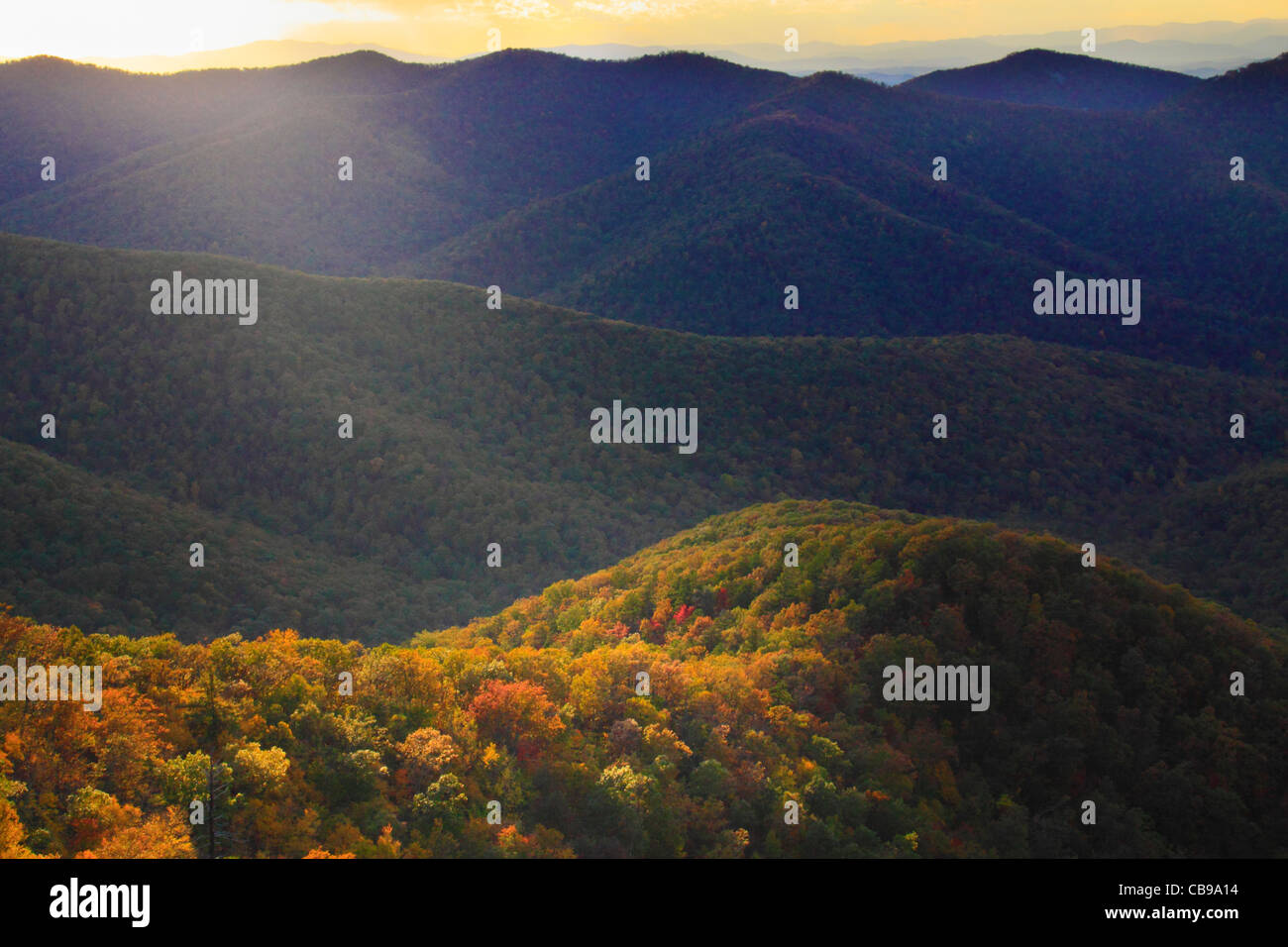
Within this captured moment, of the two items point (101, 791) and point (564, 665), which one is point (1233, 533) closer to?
point (564, 665)

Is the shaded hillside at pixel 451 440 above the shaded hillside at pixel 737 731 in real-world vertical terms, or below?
above

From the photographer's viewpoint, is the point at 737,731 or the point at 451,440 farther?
the point at 451,440

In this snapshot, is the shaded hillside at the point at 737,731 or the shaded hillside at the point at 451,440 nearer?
the shaded hillside at the point at 737,731

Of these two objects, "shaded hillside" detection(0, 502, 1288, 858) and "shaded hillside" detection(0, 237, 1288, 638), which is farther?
"shaded hillside" detection(0, 237, 1288, 638)

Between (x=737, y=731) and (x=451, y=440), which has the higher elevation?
(x=451, y=440)
